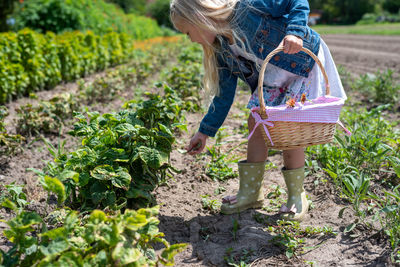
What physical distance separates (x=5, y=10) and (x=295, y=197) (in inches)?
389

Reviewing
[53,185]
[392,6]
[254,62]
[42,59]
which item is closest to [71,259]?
[53,185]

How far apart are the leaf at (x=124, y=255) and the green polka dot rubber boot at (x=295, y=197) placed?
1.11 metres

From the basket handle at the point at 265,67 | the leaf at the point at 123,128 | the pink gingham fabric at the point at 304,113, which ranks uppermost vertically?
the basket handle at the point at 265,67

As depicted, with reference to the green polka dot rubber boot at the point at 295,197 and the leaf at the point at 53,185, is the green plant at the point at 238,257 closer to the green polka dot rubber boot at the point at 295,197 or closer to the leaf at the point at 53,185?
the green polka dot rubber boot at the point at 295,197

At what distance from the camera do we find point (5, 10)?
32.5 feet

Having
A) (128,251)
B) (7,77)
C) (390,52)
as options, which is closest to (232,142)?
(128,251)

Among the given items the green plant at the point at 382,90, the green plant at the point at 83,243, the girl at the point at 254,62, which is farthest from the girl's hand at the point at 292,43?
the green plant at the point at 382,90

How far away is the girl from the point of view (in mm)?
2236

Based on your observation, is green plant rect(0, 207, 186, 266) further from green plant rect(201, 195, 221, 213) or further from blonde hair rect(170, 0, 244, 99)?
blonde hair rect(170, 0, 244, 99)

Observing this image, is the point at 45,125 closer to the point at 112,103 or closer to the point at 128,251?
the point at 112,103

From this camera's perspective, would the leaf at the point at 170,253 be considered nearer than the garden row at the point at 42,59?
Yes

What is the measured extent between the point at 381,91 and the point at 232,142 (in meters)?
2.21

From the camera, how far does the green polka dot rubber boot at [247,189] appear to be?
2484 mm

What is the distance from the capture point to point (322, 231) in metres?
2.19
